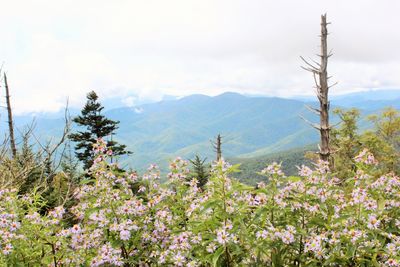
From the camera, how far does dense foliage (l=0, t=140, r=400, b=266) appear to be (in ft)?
13.9

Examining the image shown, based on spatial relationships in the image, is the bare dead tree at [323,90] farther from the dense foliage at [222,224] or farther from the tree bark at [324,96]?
the dense foliage at [222,224]

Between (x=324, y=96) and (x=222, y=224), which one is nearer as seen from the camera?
(x=222, y=224)

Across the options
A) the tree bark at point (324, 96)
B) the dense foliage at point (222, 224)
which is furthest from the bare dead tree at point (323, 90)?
the dense foliage at point (222, 224)

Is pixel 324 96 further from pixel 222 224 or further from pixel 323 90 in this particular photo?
pixel 222 224

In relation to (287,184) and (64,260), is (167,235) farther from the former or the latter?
(287,184)

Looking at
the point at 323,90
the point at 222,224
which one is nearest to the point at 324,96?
the point at 323,90

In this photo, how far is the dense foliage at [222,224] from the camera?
4.25 m

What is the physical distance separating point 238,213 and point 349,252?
1.29m

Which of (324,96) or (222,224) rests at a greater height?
(324,96)

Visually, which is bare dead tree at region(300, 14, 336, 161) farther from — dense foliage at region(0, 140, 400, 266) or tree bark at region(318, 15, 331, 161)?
dense foliage at region(0, 140, 400, 266)

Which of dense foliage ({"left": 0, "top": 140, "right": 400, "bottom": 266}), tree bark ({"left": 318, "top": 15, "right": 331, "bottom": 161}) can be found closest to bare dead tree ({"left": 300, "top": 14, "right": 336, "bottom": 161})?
tree bark ({"left": 318, "top": 15, "right": 331, "bottom": 161})

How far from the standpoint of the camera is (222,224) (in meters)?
4.32

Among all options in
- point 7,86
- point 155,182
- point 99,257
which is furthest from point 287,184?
point 7,86

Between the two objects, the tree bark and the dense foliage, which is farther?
the tree bark
